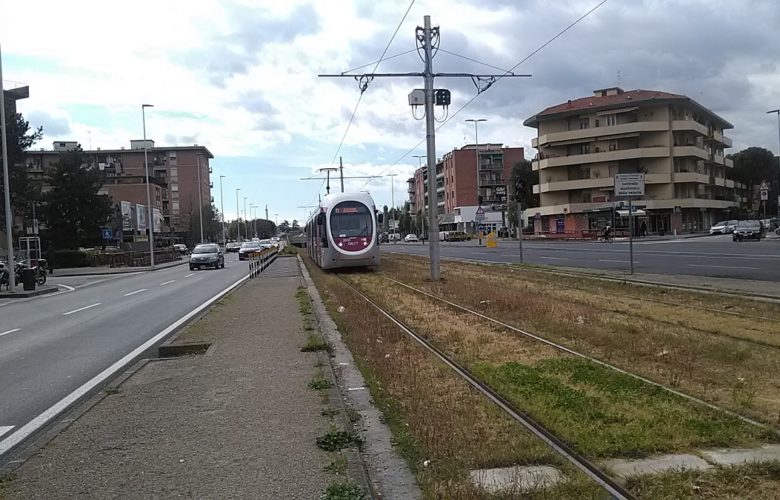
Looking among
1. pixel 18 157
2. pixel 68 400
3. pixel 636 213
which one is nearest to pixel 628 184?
pixel 68 400

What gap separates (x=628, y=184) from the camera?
69.4 ft

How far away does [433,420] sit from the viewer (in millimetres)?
5844

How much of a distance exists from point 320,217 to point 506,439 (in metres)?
24.3

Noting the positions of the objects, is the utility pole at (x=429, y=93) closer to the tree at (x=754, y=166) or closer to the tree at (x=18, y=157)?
the tree at (x=18, y=157)

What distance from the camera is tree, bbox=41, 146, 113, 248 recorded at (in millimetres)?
58250

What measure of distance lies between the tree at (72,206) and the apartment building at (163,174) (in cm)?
4877

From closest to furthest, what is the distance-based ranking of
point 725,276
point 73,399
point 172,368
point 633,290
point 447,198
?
point 73,399
point 172,368
point 633,290
point 725,276
point 447,198

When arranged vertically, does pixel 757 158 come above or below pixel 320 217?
above

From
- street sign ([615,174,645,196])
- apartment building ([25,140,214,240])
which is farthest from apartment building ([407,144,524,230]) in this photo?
street sign ([615,174,645,196])

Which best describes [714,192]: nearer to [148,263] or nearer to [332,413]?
[148,263]

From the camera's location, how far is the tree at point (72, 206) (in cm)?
5825

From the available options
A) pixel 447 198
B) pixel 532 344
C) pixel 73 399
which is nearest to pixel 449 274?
pixel 532 344

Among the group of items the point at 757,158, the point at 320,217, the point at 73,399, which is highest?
the point at 757,158

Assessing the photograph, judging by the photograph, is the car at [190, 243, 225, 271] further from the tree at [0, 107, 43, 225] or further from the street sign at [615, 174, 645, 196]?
the street sign at [615, 174, 645, 196]
